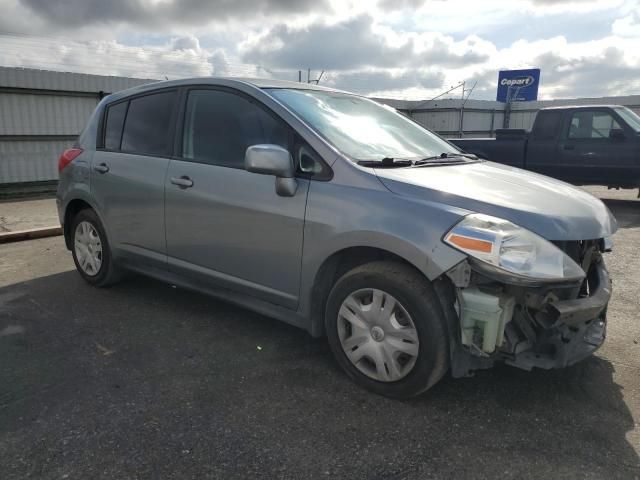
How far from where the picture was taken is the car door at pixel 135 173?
391 centimetres

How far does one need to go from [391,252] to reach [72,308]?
290 cm

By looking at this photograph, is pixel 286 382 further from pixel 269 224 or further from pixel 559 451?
pixel 559 451

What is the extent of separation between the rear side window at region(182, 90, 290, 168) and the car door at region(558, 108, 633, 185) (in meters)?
8.03

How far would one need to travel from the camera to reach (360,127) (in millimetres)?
3420

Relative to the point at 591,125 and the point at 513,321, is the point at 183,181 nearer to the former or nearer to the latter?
the point at 513,321

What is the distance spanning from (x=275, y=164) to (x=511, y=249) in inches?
52.9

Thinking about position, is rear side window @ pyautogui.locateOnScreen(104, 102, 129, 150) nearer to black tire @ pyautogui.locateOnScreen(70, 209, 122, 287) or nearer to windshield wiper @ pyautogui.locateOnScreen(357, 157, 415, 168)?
black tire @ pyautogui.locateOnScreen(70, 209, 122, 287)

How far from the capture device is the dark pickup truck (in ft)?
30.0

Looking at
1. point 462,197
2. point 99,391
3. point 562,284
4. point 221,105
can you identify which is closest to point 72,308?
point 99,391

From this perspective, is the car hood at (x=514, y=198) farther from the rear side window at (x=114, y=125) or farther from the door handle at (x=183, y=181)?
the rear side window at (x=114, y=125)


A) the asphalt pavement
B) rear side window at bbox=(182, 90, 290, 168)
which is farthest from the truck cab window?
rear side window at bbox=(182, 90, 290, 168)

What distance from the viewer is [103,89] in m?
11.7

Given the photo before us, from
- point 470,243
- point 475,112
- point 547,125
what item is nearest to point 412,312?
point 470,243

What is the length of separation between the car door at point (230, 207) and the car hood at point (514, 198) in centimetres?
67
